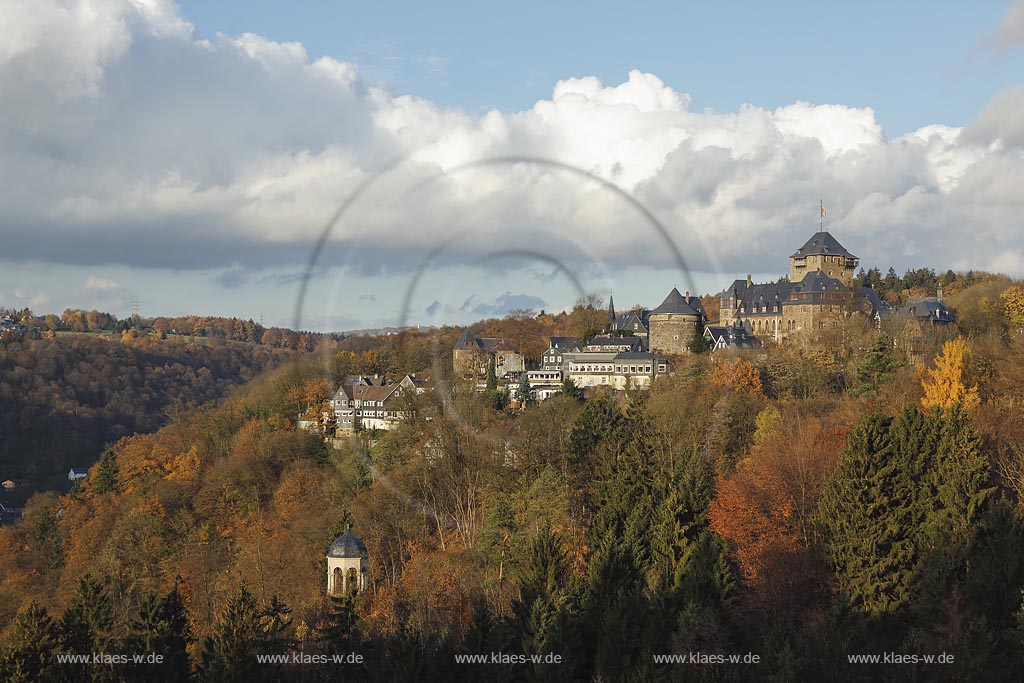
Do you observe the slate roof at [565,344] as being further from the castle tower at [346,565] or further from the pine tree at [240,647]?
the pine tree at [240,647]

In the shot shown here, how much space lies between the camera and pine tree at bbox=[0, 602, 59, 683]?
909 inches

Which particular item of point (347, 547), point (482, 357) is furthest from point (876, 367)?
point (347, 547)

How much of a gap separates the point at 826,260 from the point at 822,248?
0.67 m

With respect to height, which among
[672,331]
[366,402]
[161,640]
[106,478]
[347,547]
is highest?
[672,331]

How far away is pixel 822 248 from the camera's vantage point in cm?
5719

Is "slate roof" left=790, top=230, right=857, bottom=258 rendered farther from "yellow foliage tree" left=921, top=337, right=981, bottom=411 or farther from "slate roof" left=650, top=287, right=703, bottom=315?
"yellow foliage tree" left=921, top=337, right=981, bottom=411

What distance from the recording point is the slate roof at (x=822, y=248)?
5722 cm

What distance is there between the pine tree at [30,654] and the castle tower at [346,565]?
8.61m

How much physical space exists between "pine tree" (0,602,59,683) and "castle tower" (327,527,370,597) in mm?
8608

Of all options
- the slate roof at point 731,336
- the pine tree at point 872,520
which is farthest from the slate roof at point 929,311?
the pine tree at point 872,520

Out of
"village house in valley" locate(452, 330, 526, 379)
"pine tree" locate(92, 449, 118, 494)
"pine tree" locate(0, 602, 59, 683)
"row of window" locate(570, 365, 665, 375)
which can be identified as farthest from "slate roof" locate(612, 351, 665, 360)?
"pine tree" locate(0, 602, 59, 683)

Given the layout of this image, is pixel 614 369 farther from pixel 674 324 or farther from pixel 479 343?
pixel 479 343

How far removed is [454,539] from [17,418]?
80.0 metres

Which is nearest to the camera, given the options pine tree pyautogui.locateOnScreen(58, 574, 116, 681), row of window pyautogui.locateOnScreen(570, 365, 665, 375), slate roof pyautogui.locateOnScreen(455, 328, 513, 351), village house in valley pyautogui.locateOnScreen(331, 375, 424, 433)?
pine tree pyautogui.locateOnScreen(58, 574, 116, 681)
